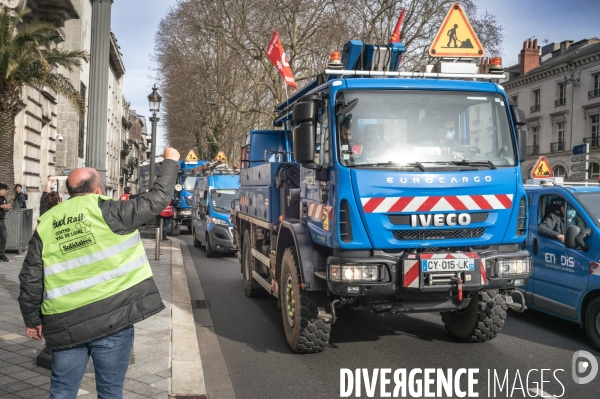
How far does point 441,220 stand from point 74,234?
11.1 feet

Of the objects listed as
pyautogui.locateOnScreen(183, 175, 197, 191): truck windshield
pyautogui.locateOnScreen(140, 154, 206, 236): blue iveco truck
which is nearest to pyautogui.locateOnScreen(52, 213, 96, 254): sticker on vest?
pyautogui.locateOnScreen(140, 154, 206, 236): blue iveco truck

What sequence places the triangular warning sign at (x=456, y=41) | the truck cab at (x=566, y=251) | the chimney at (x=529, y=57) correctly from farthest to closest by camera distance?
the chimney at (x=529, y=57) < the triangular warning sign at (x=456, y=41) < the truck cab at (x=566, y=251)

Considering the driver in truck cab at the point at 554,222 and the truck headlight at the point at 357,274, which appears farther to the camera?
the driver in truck cab at the point at 554,222

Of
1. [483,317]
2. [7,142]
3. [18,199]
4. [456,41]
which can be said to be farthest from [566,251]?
[18,199]

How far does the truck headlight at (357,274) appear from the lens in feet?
17.6

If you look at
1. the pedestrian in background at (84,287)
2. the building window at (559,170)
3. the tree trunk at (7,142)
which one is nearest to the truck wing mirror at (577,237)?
the pedestrian in background at (84,287)

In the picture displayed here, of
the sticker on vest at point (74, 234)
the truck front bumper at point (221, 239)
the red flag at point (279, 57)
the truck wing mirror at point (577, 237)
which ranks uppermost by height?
the red flag at point (279, 57)

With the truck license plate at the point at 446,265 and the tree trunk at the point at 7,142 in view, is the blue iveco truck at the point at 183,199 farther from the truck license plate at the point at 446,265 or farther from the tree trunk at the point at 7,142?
the truck license plate at the point at 446,265

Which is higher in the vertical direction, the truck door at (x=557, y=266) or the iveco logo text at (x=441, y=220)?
the iveco logo text at (x=441, y=220)

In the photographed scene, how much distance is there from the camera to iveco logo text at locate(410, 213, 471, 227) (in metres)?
5.52

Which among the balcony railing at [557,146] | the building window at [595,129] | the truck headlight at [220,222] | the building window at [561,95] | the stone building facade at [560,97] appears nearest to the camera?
the truck headlight at [220,222]

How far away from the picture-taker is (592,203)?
22.6 feet

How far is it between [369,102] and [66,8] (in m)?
17.8

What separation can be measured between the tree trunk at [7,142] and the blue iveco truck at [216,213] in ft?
16.4
